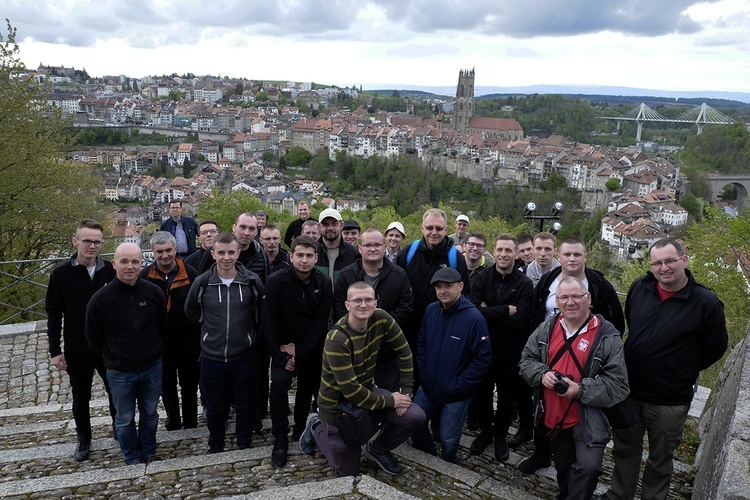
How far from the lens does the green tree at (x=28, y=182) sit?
32.1 feet

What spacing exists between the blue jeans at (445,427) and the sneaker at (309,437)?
662 millimetres

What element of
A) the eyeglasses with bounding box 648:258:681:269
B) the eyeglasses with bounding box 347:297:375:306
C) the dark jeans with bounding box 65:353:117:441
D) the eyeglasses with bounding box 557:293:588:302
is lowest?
the dark jeans with bounding box 65:353:117:441

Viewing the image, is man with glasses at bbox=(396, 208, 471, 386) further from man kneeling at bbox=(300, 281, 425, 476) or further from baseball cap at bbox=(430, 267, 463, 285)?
man kneeling at bbox=(300, 281, 425, 476)

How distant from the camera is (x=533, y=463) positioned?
3562 millimetres

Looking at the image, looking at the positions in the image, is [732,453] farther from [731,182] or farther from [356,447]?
[731,182]

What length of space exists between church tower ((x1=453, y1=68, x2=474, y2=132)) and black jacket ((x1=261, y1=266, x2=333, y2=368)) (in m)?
99.0

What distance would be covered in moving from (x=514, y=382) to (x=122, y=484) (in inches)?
98.3

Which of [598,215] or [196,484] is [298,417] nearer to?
[196,484]

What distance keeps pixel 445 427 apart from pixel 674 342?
1.46 metres

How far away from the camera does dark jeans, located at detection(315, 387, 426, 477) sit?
3.13 meters

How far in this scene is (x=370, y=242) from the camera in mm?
3619

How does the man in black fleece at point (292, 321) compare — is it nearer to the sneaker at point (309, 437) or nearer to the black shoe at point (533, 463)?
the sneaker at point (309, 437)

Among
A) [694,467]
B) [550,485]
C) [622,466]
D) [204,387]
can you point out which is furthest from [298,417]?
[694,467]

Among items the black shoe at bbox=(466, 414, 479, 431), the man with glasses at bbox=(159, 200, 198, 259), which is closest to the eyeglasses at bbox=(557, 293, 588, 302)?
the black shoe at bbox=(466, 414, 479, 431)
